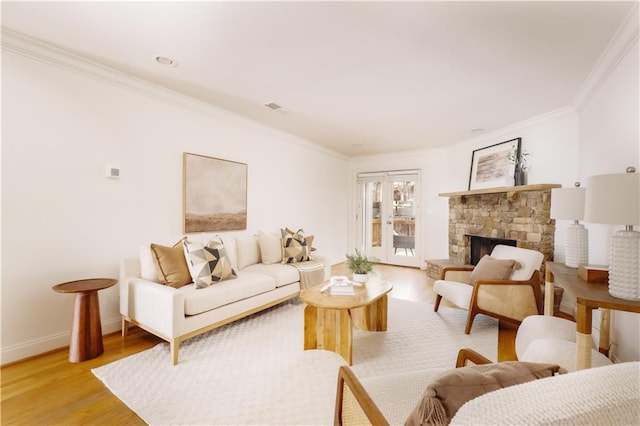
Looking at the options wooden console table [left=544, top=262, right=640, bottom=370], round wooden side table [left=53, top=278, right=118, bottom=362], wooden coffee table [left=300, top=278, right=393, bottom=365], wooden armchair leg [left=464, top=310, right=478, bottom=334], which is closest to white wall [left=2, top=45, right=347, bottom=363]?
round wooden side table [left=53, top=278, right=118, bottom=362]

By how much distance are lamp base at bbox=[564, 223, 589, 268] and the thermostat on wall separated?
13.5 feet

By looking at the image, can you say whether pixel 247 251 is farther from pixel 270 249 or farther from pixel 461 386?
pixel 461 386

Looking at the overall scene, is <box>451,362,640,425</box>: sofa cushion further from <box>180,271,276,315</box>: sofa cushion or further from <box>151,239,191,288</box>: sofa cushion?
<box>151,239,191,288</box>: sofa cushion

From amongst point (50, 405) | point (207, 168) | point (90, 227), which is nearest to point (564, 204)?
point (207, 168)

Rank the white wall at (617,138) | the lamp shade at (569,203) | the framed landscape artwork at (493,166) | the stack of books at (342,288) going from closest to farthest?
the white wall at (617,138)
the lamp shade at (569,203)
the stack of books at (342,288)
the framed landscape artwork at (493,166)

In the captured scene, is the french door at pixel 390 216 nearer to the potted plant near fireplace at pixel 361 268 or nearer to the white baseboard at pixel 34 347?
the potted plant near fireplace at pixel 361 268

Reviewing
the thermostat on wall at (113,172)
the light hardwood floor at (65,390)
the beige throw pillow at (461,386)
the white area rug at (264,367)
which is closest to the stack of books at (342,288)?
the white area rug at (264,367)

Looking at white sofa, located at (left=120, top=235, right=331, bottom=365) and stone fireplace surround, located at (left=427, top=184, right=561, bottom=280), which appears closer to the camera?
white sofa, located at (left=120, top=235, right=331, bottom=365)

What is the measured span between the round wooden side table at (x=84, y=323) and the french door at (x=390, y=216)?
529 cm

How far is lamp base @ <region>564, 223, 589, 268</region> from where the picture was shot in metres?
2.28

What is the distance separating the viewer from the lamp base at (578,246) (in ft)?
7.48

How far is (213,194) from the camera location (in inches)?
149

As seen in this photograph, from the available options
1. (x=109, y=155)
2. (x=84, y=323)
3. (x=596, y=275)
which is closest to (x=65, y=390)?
(x=84, y=323)

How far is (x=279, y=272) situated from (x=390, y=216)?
3742 mm
